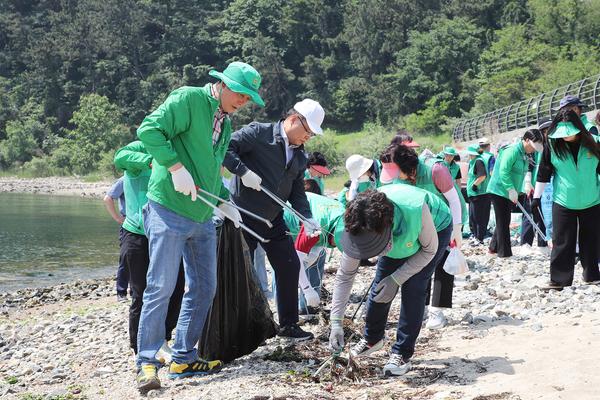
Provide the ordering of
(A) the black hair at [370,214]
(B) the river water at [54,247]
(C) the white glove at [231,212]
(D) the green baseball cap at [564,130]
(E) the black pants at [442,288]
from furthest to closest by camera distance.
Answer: (B) the river water at [54,247] < (D) the green baseball cap at [564,130] < (E) the black pants at [442,288] < (C) the white glove at [231,212] < (A) the black hair at [370,214]

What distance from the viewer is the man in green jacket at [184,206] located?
4.75 meters

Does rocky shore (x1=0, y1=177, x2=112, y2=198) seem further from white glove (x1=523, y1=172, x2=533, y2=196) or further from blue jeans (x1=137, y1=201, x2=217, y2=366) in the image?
blue jeans (x1=137, y1=201, x2=217, y2=366)

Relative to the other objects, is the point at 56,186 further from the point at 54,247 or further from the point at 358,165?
the point at 358,165

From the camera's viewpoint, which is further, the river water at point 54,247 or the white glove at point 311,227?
the river water at point 54,247

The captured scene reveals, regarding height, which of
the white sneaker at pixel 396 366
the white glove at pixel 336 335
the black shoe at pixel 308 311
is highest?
the white glove at pixel 336 335

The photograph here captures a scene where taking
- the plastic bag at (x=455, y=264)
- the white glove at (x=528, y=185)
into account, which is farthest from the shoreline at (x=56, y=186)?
the plastic bag at (x=455, y=264)

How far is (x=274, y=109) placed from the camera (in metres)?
85.6

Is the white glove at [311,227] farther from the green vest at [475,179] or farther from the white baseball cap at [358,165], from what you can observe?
the green vest at [475,179]

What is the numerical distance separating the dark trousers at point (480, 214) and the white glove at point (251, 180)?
7345 mm

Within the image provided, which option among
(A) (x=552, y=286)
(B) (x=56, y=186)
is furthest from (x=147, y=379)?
(B) (x=56, y=186)

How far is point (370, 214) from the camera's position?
4.33m

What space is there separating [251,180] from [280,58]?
84019 mm

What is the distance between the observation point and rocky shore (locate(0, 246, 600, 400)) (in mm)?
4523

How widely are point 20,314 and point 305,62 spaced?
75.8 metres
